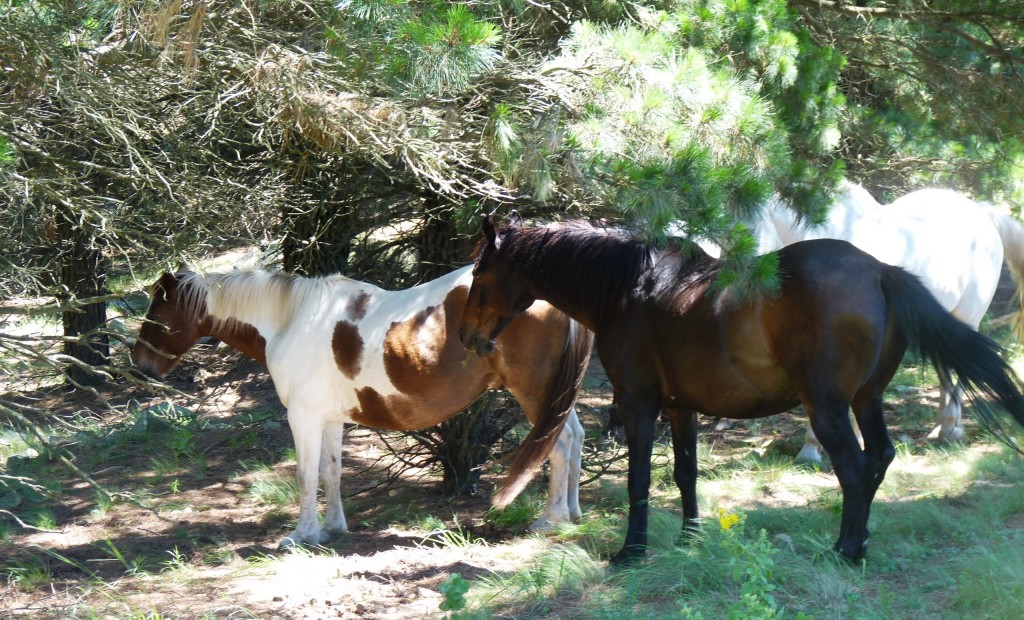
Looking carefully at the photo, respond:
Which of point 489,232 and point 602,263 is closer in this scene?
point 602,263

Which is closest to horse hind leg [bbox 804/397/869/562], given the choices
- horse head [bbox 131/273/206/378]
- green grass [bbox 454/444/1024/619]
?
green grass [bbox 454/444/1024/619]

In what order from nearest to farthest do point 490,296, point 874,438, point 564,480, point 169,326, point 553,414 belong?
point 874,438
point 490,296
point 553,414
point 564,480
point 169,326

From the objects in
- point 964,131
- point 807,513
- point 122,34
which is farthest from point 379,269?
point 964,131

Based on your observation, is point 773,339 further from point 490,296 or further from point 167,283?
point 167,283

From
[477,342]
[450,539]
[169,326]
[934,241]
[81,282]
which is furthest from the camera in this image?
[81,282]

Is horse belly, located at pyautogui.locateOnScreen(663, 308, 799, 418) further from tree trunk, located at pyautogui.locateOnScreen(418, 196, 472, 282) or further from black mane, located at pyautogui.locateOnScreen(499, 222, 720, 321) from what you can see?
tree trunk, located at pyautogui.locateOnScreen(418, 196, 472, 282)

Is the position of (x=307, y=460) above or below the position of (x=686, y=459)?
below

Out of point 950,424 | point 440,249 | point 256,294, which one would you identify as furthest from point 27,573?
point 950,424

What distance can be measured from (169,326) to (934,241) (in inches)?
224

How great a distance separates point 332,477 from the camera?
5.78 m

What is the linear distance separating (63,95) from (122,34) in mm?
713

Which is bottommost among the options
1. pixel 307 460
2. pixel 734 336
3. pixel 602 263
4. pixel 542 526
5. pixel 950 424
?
pixel 542 526

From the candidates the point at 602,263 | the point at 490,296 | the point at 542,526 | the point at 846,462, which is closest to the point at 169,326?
the point at 490,296

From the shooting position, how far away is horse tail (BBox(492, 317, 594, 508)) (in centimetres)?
521
